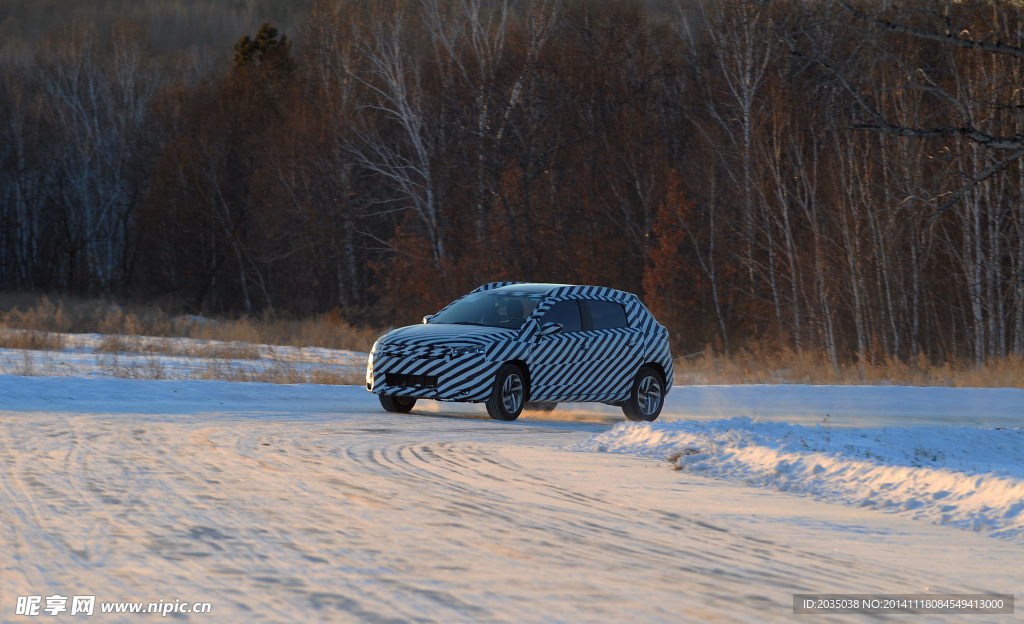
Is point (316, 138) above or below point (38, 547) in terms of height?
above

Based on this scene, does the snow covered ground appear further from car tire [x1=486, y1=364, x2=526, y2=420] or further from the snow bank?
the snow bank

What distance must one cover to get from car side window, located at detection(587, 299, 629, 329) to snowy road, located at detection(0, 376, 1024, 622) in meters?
4.63

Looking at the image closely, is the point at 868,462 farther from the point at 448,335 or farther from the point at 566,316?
the point at 566,316

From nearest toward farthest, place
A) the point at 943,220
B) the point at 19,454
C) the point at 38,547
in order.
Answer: the point at 38,547 < the point at 19,454 < the point at 943,220

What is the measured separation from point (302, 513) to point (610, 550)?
2.14 m

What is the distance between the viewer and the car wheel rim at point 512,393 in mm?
14969

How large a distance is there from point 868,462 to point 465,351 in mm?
6110

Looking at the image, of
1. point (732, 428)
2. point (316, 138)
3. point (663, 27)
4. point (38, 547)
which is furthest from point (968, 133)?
point (316, 138)

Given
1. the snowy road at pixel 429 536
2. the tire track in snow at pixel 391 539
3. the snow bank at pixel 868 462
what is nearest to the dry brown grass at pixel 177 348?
the snowy road at pixel 429 536

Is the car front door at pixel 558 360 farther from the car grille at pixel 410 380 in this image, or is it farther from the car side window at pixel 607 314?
the car grille at pixel 410 380

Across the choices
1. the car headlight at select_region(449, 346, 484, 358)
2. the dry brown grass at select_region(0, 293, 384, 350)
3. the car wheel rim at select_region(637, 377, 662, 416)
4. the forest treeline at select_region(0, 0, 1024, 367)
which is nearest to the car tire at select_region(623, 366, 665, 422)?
the car wheel rim at select_region(637, 377, 662, 416)

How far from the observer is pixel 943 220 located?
34281 mm

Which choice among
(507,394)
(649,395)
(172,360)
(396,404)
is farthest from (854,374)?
(172,360)

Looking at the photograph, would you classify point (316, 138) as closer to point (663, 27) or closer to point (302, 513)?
point (663, 27)
